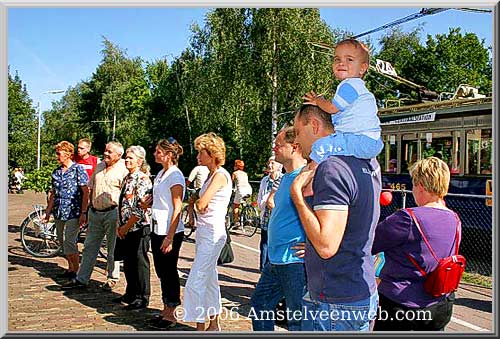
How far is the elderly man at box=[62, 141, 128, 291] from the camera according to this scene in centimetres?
672

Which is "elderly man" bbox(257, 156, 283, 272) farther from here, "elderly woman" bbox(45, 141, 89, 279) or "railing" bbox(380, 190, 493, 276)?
"railing" bbox(380, 190, 493, 276)

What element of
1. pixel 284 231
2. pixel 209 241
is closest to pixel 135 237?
pixel 209 241

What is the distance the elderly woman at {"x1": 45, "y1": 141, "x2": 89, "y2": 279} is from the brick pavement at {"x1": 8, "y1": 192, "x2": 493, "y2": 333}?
47cm

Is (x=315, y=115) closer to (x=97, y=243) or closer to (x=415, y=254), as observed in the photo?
(x=415, y=254)

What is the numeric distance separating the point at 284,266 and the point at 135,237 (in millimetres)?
2690

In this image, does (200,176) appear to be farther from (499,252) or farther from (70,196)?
(499,252)

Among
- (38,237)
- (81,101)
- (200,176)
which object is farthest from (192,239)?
(81,101)

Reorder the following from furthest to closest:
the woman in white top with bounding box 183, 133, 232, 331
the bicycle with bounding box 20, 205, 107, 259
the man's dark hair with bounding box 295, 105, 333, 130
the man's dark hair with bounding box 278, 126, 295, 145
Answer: the bicycle with bounding box 20, 205, 107, 259, the woman in white top with bounding box 183, 133, 232, 331, the man's dark hair with bounding box 278, 126, 295, 145, the man's dark hair with bounding box 295, 105, 333, 130

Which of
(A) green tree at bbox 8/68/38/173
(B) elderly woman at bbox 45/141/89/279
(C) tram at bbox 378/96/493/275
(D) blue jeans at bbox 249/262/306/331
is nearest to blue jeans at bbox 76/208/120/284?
(B) elderly woman at bbox 45/141/89/279

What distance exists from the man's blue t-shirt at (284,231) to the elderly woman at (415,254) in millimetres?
679

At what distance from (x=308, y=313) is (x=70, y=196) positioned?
5.05 meters

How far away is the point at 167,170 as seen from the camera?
17.8ft

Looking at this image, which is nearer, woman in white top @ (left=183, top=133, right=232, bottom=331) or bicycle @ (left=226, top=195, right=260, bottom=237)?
woman in white top @ (left=183, top=133, right=232, bottom=331)

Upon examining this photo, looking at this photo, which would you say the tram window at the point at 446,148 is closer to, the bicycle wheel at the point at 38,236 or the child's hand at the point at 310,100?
A: the bicycle wheel at the point at 38,236
